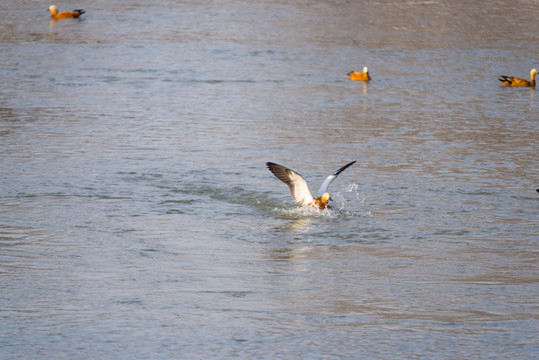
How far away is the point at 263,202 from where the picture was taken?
12016mm

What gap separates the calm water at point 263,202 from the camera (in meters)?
7.59

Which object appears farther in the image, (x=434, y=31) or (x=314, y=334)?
(x=434, y=31)

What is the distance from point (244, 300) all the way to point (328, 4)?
86.6 feet

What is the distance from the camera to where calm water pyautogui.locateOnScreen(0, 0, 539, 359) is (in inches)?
299

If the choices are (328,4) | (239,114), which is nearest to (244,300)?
(239,114)

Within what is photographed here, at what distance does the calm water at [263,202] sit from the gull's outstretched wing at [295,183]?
0.19 metres

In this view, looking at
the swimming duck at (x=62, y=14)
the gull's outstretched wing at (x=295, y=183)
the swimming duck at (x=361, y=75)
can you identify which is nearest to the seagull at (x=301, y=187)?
the gull's outstretched wing at (x=295, y=183)

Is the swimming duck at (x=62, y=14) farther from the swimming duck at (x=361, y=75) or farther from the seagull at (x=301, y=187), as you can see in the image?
the seagull at (x=301, y=187)

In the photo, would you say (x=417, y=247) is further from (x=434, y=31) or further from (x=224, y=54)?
(x=434, y=31)

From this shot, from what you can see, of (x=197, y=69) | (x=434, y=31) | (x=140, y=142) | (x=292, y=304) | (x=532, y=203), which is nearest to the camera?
(x=292, y=304)

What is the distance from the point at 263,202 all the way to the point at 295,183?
80cm

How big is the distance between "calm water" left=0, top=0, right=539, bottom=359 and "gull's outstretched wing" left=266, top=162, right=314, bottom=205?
19 centimetres

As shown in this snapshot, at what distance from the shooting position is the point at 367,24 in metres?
29.5

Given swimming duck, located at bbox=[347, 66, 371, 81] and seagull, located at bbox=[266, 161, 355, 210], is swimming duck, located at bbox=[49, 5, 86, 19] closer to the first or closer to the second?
swimming duck, located at bbox=[347, 66, 371, 81]
